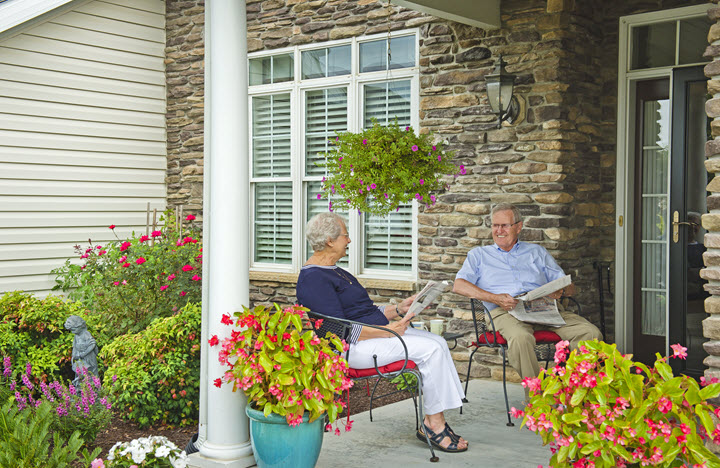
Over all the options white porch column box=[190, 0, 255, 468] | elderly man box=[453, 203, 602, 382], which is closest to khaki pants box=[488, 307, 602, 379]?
elderly man box=[453, 203, 602, 382]

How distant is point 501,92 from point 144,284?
3.08 m

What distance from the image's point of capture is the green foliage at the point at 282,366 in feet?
10.1

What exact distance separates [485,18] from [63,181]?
163 inches

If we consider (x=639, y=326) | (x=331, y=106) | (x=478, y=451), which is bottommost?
(x=478, y=451)

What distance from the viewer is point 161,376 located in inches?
172

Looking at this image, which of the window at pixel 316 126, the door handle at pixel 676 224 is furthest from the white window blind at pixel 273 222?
the door handle at pixel 676 224

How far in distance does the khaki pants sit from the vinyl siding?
4289 mm

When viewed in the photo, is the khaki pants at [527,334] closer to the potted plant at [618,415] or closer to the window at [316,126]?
the window at [316,126]

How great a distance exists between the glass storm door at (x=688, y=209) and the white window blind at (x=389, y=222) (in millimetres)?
1963

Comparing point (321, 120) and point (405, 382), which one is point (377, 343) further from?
point (321, 120)

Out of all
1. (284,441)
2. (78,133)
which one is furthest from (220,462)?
(78,133)

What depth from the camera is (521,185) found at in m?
5.21

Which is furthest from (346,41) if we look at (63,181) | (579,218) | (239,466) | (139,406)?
(239,466)

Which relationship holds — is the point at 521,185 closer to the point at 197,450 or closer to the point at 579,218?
the point at 579,218
